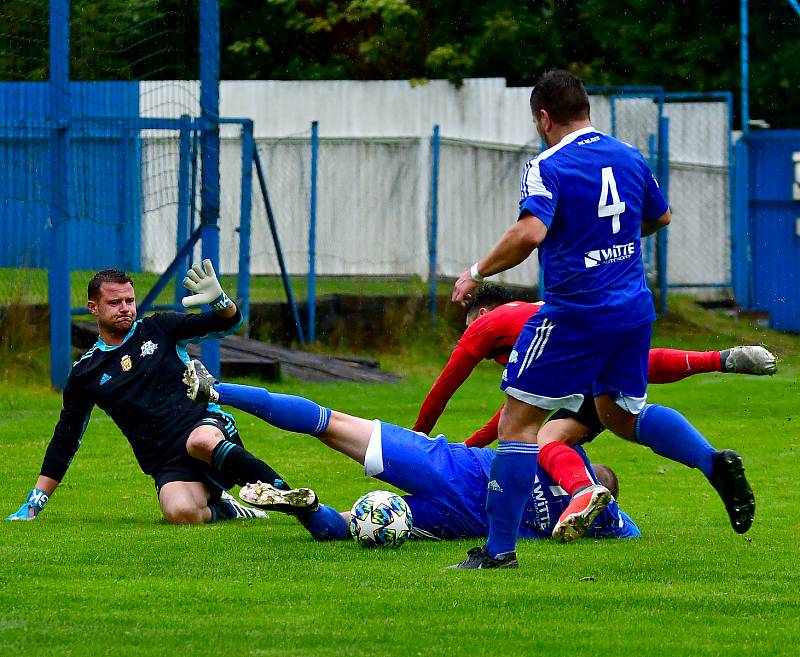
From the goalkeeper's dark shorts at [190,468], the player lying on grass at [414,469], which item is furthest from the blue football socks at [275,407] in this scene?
the goalkeeper's dark shorts at [190,468]

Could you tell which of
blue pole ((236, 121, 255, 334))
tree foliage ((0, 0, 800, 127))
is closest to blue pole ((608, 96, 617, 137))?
tree foliage ((0, 0, 800, 127))

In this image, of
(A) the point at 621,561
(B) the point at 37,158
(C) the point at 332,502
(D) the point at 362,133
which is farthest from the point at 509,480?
(D) the point at 362,133

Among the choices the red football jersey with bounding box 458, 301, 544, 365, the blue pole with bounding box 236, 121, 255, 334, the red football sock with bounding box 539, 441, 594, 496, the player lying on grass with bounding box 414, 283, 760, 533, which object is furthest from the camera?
the blue pole with bounding box 236, 121, 255, 334

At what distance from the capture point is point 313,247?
19016 millimetres

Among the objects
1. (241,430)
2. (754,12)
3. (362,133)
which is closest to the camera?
(241,430)

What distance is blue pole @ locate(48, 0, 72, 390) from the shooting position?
47.1ft

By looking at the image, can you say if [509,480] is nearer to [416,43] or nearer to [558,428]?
[558,428]

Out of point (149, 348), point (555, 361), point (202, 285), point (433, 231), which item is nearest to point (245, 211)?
point (433, 231)

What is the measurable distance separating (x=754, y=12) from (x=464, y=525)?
18704 mm

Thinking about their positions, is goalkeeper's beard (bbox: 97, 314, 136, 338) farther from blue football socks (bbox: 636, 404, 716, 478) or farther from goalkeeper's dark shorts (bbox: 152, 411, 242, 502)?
blue football socks (bbox: 636, 404, 716, 478)

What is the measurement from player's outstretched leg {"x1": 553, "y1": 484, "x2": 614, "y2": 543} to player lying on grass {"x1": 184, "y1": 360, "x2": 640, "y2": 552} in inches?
16.3

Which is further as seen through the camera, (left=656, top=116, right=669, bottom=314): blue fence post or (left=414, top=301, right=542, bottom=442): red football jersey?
(left=656, top=116, right=669, bottom=314): blue fence post

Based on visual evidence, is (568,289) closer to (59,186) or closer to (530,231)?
(530,231)

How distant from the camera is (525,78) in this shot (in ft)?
83.3
